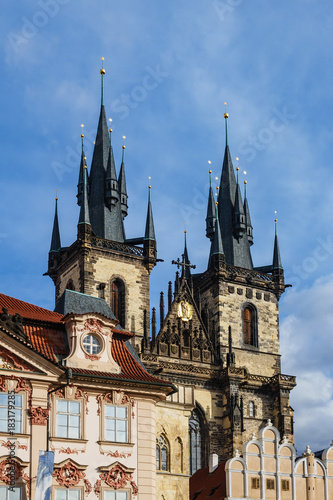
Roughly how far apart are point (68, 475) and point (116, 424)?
232cm

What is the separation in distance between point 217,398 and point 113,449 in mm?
37473

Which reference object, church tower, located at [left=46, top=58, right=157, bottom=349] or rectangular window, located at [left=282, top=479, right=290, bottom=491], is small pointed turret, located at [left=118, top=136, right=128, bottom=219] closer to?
church tower, located at [left=46, top=58, right=157, bottom=349]

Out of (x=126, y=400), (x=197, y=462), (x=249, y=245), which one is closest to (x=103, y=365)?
(x=126, y=400)

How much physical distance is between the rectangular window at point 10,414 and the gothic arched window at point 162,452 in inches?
282

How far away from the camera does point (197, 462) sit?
62.6m

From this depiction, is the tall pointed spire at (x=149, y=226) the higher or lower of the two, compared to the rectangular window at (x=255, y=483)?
higher

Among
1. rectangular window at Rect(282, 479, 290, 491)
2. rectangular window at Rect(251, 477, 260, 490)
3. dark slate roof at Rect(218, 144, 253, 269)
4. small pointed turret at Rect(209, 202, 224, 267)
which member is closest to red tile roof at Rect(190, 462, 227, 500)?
rectangular window at Rect(251, 477, 260, 490)

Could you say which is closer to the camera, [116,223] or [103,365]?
[103,365]

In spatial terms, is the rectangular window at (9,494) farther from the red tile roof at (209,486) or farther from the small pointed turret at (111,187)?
the small pointed turret at (111,187)

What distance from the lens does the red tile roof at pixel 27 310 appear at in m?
30.5

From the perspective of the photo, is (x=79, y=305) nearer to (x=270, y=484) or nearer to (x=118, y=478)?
(x=118, y=478)

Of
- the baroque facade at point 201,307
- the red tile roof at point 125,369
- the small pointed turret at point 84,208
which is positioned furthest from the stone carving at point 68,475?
the small pointed turret at point 84,208

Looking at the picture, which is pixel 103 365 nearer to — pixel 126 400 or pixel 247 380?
pixel 126 400

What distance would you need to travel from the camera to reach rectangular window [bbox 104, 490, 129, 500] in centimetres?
2798
